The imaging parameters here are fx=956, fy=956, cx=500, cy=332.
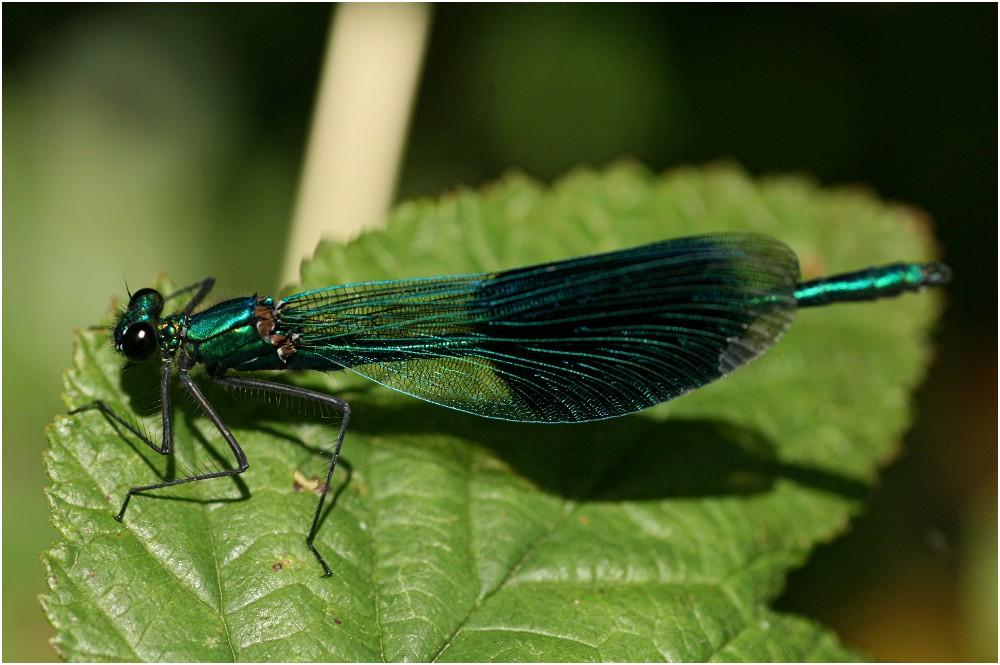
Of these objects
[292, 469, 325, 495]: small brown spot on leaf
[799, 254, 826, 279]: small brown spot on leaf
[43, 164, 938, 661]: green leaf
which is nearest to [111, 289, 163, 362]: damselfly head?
[43, 164, 938, 661]: green leaf

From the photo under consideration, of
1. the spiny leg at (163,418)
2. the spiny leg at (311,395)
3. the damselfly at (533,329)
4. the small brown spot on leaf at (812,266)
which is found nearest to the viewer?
the spiny leg at (163,418)

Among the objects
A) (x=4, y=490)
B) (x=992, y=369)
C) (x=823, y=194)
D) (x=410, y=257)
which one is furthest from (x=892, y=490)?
(x=4, y=490)

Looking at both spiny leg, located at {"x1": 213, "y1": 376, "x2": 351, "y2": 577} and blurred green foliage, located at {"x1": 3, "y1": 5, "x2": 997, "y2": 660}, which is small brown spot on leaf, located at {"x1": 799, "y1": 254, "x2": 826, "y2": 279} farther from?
spiny leg, located at {"x1": 213, "y1": 376, "x2": 351, "y2": 577}

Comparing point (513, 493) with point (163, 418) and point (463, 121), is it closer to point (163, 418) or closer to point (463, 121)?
point (163, 418)

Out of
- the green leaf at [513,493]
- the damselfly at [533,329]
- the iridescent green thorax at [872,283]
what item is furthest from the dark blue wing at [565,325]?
the iridescent green thorax at [872,283]

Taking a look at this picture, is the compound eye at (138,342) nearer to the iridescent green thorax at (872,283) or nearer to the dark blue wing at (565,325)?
the dark blue wing at (565,325)

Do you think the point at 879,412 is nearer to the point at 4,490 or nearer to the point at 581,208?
the point at 581,208
